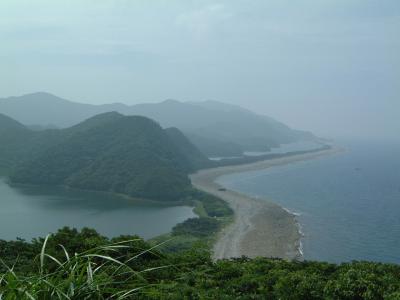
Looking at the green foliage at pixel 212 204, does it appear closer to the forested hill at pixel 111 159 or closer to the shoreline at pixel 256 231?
the shoreline at pixel 256 231

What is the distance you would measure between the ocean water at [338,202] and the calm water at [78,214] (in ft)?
43.2

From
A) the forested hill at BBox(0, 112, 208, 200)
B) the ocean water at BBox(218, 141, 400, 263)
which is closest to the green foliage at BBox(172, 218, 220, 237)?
the ocean water at BBox(218, 141, 400, 263)

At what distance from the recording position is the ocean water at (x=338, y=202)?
105 feet

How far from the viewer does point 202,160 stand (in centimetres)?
8256

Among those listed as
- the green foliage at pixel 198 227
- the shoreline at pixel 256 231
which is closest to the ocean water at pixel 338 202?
the shoreline at pixel 256 231

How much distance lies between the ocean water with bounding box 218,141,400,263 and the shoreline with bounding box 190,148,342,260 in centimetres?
119

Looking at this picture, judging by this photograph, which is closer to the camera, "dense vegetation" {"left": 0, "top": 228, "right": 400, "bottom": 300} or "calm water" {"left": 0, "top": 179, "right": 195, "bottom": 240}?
"dense vegetation" {"left": 0, "top": 228, "right": 400, "bottom": 300}

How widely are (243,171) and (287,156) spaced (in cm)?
2869

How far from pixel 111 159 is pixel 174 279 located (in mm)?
59639

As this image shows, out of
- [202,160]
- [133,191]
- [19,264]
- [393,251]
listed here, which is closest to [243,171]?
[202,160]

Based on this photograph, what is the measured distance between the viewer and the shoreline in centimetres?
3003

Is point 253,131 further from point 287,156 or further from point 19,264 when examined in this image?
point 19,264

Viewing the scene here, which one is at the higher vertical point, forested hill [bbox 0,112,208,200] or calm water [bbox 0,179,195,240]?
forested hill [bbox 0,112,208,200]

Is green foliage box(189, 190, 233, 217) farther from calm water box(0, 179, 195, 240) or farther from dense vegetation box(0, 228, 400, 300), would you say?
dense vegetation box(0, 228, 400, 300)
